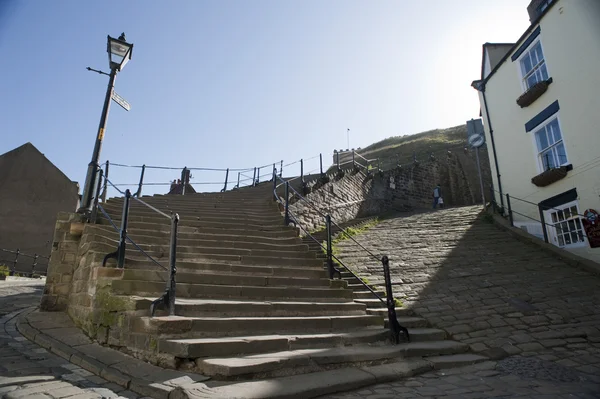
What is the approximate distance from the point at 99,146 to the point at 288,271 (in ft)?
13.8

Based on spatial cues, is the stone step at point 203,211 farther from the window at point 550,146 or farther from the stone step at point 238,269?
the window at point 550,146

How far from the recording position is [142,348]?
13.3 feet

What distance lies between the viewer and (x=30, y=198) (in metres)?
18.0

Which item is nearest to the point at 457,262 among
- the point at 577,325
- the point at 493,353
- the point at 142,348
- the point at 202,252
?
the point at 577,325

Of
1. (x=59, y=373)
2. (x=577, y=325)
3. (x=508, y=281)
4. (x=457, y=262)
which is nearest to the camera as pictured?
(x=59, y=373)

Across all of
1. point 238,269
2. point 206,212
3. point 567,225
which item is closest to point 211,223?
point 206,212

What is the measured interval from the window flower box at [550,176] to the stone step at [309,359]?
304 inches

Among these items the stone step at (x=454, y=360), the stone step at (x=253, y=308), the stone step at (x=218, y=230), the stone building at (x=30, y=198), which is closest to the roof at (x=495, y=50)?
the stone step at (x=218, y=230)

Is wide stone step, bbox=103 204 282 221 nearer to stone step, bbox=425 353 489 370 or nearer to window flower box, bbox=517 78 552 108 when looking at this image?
stone step, bbox=425 353 489 370

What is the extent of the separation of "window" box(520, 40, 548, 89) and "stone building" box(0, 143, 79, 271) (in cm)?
2006

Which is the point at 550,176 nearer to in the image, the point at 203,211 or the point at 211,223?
the point at 211,223

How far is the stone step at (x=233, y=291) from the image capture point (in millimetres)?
5148

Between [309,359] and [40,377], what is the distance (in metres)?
2.62

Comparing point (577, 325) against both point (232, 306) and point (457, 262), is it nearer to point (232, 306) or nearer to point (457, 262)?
point (457, 262)
